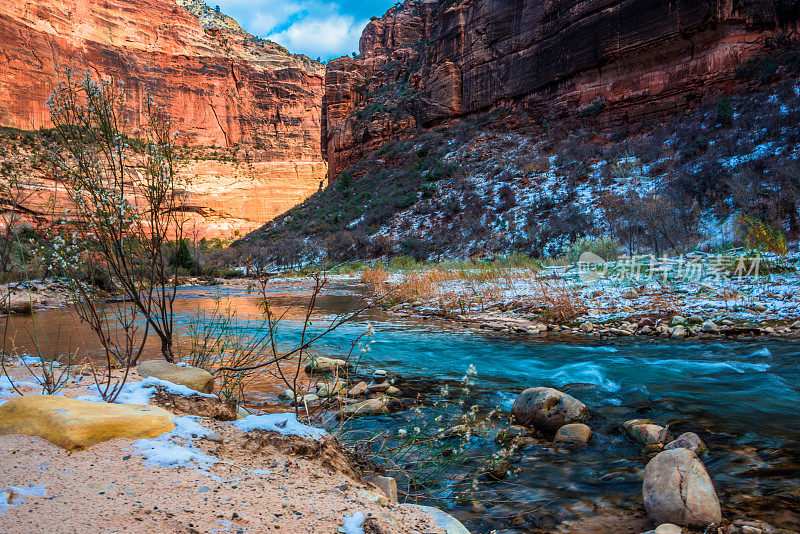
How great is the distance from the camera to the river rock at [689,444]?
2838 millimetres

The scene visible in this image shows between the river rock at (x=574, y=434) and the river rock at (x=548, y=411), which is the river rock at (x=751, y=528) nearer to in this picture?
the river rock at (x=574, y=434)

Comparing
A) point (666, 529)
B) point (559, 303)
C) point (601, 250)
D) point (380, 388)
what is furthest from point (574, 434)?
point (601, 250)

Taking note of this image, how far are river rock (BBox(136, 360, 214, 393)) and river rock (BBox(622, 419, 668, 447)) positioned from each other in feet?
10.7

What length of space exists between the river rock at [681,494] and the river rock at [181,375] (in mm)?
2913

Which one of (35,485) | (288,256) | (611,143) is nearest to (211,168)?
(288,256)

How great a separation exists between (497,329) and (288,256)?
89.3 feet

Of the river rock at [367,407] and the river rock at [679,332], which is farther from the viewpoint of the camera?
the river rock at [679,332]

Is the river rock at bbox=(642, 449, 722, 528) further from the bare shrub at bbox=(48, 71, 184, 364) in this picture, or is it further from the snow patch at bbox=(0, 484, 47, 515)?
the bare shrub at bbox=(48, 71, 184, 364)

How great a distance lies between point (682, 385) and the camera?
4402 mm

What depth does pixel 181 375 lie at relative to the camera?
3148 millimetres

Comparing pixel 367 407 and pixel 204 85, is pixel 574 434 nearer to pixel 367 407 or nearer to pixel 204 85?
pixel 367 407

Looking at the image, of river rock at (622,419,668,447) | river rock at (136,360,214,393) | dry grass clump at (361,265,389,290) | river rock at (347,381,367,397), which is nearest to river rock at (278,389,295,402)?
river rock at (347,381,367,397)

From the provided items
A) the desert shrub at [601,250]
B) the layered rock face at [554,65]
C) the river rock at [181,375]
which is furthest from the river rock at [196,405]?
the layered rock face at [554,65]

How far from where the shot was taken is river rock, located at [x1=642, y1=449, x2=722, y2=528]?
2078 millimetres
